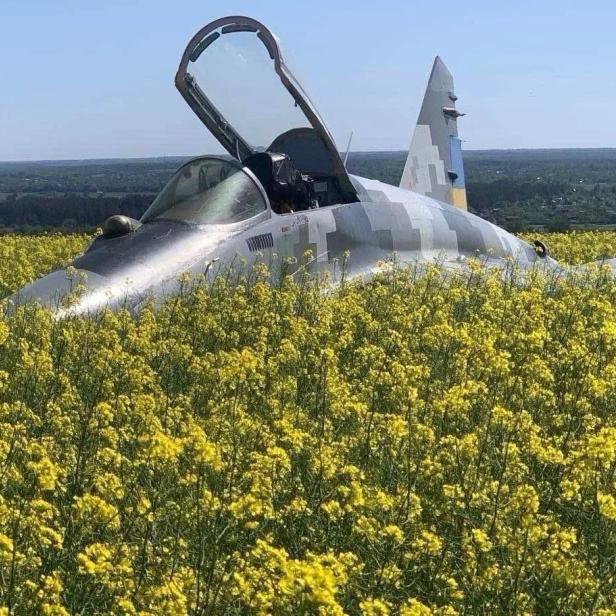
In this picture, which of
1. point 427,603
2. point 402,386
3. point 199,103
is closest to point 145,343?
point 402,386

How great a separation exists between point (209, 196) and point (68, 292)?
252 cm

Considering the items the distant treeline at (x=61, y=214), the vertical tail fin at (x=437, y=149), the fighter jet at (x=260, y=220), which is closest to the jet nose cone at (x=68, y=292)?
the fighter jet at (x=260, y=220)

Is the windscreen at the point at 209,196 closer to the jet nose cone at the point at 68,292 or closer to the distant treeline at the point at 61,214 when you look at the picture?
the jet nose cone at the point at 68,292

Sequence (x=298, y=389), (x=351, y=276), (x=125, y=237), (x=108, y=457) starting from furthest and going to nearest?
(x=351, y=276) → (x=125, y=237) → (x=298, y=389) → (x=108, y=457)

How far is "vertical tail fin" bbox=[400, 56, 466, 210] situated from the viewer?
18969mm

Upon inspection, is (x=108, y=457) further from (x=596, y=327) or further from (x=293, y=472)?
(x=596, y=327)

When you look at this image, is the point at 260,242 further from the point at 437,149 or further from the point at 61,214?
the point at 61,214

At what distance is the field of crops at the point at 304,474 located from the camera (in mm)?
3318

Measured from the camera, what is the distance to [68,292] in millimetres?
9148

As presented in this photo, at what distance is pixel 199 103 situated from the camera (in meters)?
12.5

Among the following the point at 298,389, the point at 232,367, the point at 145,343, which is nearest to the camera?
the point at 232,367

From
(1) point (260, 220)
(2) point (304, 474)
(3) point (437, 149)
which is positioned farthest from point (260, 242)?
(3) point (437, 149)

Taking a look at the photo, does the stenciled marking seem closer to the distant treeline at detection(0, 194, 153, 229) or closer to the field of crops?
the field of crops

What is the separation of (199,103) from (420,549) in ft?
32.1
